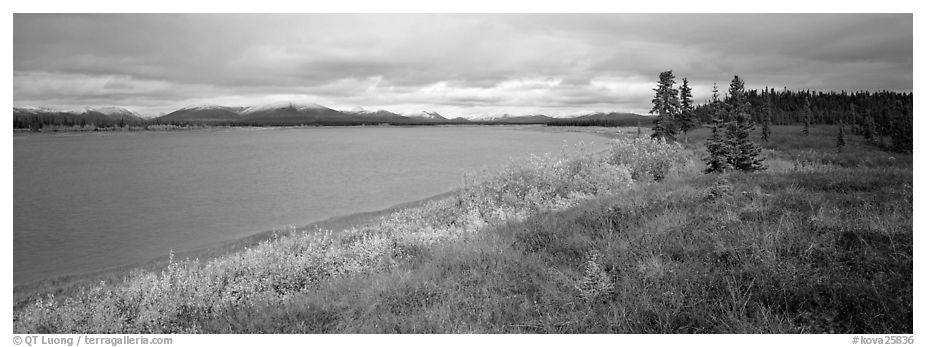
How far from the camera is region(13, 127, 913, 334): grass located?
14.8ft

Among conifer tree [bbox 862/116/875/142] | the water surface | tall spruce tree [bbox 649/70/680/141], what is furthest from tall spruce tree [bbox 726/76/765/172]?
tall spruce tree [bbox 649/70/680/141]

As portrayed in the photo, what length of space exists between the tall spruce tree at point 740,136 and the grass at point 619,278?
7270 mm

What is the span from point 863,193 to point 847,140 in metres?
23.0

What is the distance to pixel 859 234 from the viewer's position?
5.59 meters

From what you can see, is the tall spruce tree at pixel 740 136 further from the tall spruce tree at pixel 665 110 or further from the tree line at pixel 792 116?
the tall spruce tree at pixel 665 110

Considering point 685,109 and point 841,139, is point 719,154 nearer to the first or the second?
point 841,139

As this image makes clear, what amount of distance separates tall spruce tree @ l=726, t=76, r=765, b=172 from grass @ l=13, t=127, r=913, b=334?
727 cm

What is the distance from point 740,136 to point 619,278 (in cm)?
1645

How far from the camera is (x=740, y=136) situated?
59.8 ft

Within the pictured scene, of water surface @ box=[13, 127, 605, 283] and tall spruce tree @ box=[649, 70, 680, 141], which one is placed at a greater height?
tall spruce tree @ box=[649, 70, 680, 141]

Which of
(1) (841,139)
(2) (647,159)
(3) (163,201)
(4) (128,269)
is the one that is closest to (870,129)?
(1) (841,139)

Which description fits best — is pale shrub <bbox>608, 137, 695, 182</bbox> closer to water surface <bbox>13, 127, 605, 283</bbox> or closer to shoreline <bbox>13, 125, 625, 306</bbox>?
water surface <bbox>13, 127, 605, 283</bbox>

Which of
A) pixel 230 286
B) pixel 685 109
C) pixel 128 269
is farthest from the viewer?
pixel 685 109
